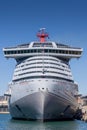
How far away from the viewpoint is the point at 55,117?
220 feet

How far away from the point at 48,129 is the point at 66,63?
1046 inches

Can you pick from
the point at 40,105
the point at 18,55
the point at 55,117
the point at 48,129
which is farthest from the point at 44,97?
the point at 18,55

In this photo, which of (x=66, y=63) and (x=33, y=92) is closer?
(x=33, y=92)

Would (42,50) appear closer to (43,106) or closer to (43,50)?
(43,50)

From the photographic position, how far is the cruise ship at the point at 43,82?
6380 centimetres

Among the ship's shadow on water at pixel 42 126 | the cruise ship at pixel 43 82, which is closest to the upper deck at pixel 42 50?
the cruise ship at pixel 43 82

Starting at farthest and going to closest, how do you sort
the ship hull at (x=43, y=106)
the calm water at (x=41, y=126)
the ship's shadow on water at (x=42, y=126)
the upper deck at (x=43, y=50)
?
the upper deck at (x=43, y=50)
the ship hull at (x=43, y=106)
the calm water at (x=41, y=126)
the ship's shadow on water at (x=42, y=126)

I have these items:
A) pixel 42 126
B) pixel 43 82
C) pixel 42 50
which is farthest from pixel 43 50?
pixel 42 126

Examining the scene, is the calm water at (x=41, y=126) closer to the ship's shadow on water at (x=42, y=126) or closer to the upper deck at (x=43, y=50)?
the ship's shadow on water at (x=42, y=126)

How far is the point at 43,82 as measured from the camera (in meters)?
64.5

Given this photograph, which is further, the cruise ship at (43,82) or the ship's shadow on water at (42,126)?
the cruise ship at (43,82)

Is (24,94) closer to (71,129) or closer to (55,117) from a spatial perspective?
(55,117)

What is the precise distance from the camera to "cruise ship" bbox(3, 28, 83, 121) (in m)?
63.8

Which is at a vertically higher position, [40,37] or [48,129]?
[40,37]
